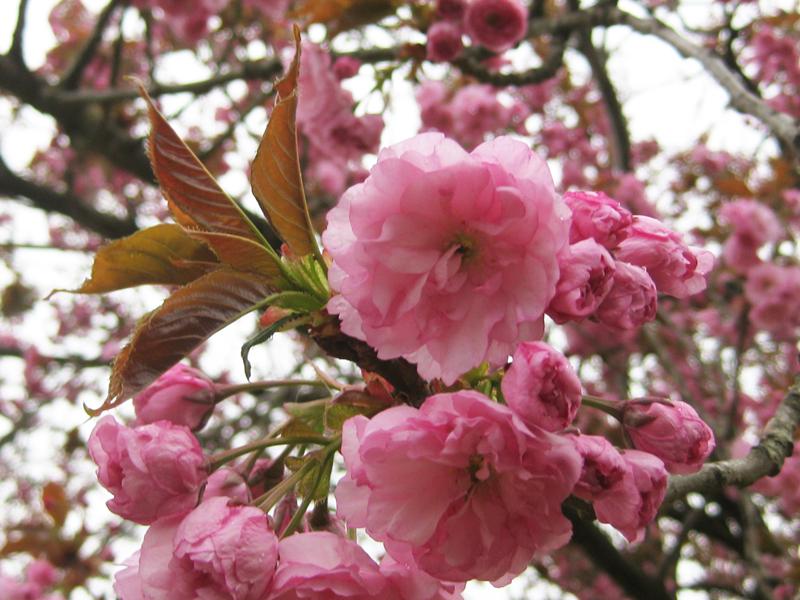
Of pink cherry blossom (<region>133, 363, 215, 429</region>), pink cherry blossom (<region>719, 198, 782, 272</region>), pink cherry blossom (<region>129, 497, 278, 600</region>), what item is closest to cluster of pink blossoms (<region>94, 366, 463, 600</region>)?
pink cherry blossom (<region>129, 497, 278, 600</region>)

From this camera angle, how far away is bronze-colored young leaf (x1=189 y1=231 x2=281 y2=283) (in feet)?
2.92

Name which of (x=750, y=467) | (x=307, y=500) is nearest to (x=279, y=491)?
(x=307, y=500)

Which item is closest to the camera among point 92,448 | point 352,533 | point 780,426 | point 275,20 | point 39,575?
point 92,448

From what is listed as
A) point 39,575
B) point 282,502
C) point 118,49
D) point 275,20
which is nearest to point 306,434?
point 282,502

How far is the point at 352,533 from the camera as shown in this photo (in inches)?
42.0

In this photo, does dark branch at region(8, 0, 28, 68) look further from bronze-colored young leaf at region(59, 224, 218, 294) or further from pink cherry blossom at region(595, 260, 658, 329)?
pink cherry blossom at region(595, 260, 658, 329)

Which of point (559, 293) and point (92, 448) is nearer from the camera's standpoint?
point (559, 293)

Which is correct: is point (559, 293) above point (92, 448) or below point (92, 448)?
above

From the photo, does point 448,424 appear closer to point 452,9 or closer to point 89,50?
point 452,9

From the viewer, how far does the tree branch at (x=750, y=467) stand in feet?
3.77

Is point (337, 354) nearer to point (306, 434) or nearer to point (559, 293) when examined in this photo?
point (306, 434)

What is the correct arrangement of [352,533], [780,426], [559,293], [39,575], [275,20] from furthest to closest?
[275,20], [39,575], [780,426], [352,533], [559,293]

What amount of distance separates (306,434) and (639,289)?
497 mm

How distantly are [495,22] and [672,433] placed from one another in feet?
5.74
